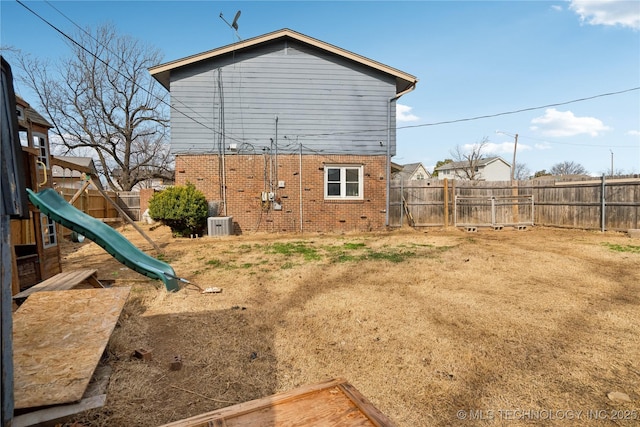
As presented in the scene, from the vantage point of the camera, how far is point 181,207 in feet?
34.3

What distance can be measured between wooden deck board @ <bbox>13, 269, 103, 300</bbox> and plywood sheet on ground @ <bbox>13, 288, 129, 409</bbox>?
0.60 meters

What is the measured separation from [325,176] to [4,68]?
10618mm

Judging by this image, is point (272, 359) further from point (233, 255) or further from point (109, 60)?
point (109, 60)

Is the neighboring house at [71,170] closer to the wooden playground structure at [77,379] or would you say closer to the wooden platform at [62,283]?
the wooden platform at [62,283]

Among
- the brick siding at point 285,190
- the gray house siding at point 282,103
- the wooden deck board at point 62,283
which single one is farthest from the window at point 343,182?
the wooden deck board at point 62,283

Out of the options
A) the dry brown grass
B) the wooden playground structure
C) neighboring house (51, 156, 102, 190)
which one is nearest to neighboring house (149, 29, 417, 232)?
neighboring house (51, 156, 102, 190)

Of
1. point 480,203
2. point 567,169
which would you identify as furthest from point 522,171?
point 480,203

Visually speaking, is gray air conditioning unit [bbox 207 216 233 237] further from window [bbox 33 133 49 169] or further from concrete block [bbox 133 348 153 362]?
concrete block [bbox 133 348 153 362]

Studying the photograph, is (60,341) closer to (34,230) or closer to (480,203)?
(34,230)

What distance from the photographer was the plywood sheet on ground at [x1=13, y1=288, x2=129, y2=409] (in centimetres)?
214

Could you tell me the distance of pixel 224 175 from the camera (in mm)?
→ 11734

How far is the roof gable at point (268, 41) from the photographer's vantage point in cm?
1120

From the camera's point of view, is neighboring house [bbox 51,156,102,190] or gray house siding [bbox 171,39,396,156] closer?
neighboring house [bbox 51,156,102,190]

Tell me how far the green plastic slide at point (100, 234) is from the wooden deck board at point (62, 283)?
532 millimetres
